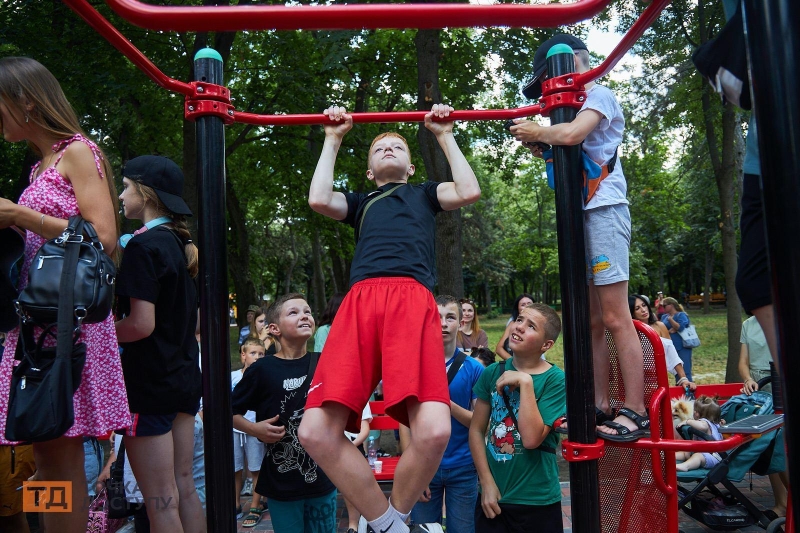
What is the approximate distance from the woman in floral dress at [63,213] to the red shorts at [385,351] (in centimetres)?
72

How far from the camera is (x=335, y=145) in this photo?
2705 mm

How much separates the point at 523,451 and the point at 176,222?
2.01m

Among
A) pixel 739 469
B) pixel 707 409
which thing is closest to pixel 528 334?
pixel 739 469

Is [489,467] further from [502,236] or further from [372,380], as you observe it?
[502,236]

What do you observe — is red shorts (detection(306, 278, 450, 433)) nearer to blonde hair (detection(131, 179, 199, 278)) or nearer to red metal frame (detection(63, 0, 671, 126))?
blonde hair (detection(131, 179, 199, 278))

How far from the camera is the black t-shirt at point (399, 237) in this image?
2.51 m

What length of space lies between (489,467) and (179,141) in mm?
12596

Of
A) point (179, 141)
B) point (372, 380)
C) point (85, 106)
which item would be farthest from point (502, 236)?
point (372, 380)

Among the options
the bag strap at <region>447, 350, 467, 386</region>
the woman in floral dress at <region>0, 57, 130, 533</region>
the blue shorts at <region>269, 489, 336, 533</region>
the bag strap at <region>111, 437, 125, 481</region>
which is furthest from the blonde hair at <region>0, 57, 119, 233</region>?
the bag strap at <region>447, 350, 467, 386</region>

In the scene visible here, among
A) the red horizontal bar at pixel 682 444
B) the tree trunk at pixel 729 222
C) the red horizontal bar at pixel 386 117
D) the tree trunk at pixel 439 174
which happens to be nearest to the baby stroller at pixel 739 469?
the red horizontal bar at pixel 682 444

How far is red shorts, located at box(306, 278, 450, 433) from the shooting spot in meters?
2.26

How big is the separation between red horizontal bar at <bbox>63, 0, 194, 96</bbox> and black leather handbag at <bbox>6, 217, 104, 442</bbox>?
0.63m

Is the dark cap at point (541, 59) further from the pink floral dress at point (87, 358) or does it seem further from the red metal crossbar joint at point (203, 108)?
the pink floral dress at point (87, 358)

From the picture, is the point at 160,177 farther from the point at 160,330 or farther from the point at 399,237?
the point at 399,237
